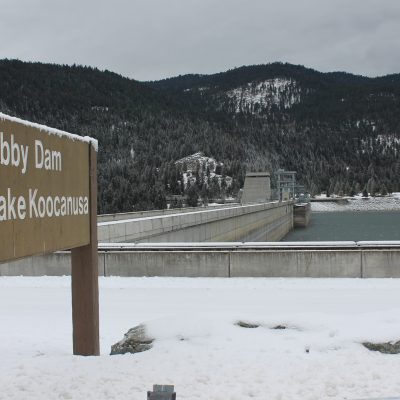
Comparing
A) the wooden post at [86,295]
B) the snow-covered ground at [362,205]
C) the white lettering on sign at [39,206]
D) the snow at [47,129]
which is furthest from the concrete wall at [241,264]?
the snow-covered ground at [362,205]

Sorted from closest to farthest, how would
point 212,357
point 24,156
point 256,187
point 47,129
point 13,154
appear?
point 13,154, point 24,156, point 47,129, point 212,357, point 256,187

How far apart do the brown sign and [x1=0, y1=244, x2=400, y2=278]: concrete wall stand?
806cm

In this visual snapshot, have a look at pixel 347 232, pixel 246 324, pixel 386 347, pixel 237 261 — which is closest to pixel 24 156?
pixel 246 324

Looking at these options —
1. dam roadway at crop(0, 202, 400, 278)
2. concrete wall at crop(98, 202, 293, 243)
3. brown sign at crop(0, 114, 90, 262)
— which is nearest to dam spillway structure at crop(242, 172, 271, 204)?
concrete wall at crop(98, 202, 293, 243)

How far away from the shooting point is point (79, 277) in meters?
5.82

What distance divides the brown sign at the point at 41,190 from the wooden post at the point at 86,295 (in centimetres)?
14

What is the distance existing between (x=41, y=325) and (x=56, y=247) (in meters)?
4.13

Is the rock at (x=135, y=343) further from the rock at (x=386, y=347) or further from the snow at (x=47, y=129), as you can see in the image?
the rock at (x=386, y=347)

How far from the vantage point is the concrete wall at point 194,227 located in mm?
20156

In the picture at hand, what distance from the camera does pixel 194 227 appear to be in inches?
1196

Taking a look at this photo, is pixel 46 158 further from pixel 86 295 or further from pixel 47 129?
pixel 86 295

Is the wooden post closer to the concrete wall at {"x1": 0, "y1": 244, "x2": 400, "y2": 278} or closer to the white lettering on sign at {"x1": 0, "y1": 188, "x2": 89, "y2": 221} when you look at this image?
the white lettering on sign at {"x1": 0, "y1": 188, "x2": 89, "y2": 221}

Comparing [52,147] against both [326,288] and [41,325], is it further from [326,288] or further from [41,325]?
[326,288]

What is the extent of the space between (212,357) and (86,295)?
151 centimetres
